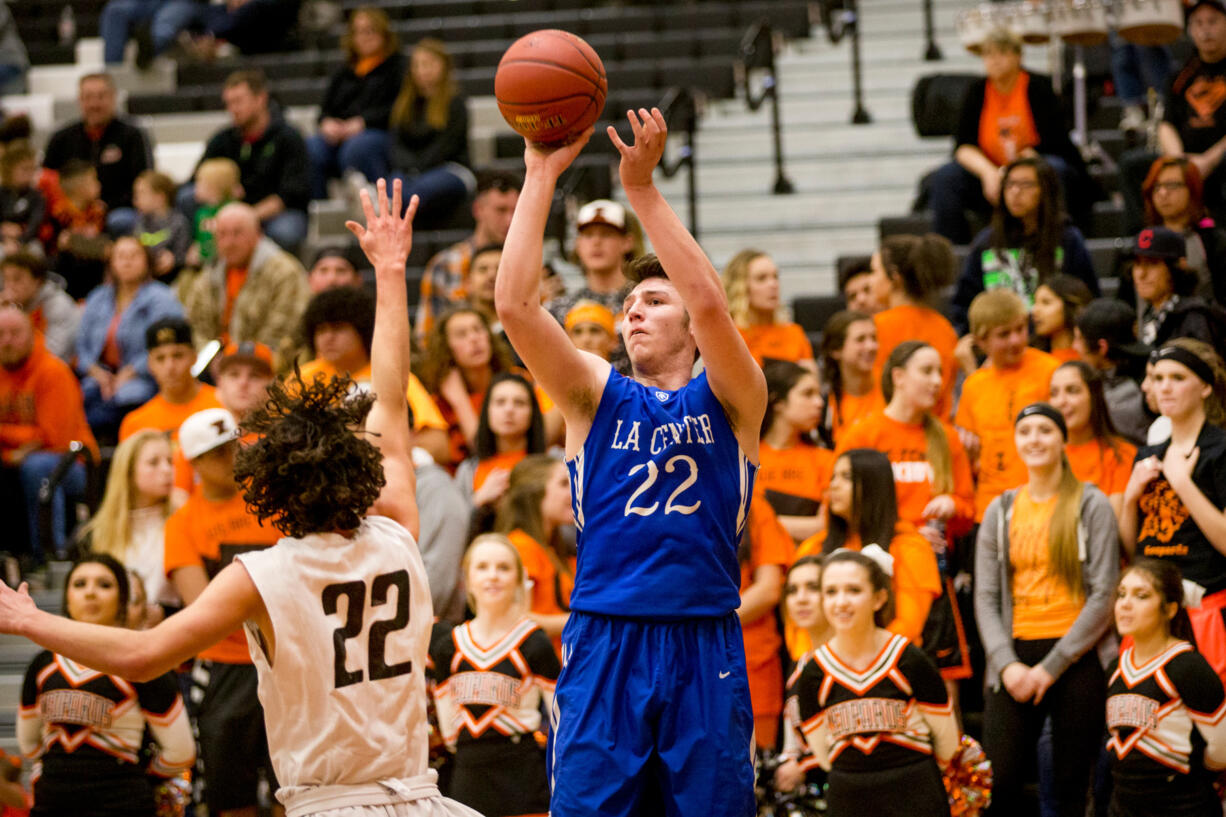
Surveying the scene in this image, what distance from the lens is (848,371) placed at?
7488mm

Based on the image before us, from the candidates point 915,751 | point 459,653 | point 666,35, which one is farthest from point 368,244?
point 666,35

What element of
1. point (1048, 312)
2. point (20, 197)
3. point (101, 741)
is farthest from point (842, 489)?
point (20, 197)

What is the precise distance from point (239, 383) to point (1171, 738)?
4.14 metres

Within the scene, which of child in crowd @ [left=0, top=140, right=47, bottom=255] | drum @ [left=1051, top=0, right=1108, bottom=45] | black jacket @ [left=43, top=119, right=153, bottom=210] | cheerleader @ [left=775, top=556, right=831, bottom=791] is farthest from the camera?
black jacket @ [left=43, top=119, right=153, bottom=210]

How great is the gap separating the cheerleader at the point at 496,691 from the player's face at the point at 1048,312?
9.95 feet

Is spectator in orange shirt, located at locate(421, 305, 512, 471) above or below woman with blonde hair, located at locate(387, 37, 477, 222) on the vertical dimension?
below

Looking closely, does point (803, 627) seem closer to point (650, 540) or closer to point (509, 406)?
point (509, 406)

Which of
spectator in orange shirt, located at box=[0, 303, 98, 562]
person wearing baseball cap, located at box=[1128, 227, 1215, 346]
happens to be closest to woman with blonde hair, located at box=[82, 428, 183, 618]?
spectator in orange shirt, located at box=[0, 303, 98, 562]

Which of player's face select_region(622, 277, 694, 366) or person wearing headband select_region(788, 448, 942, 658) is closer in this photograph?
player's face select_region(622, 277, 694, 366)

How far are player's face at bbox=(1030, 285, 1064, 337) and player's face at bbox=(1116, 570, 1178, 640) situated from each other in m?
2.04

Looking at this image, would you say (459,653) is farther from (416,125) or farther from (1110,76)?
(1110,76)

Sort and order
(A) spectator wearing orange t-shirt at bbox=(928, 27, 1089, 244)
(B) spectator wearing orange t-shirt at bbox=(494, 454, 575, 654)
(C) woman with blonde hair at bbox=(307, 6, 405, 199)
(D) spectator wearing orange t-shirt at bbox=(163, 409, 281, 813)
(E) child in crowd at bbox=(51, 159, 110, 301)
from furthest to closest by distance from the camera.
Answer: (C) woman with blonde hair at bbox=(307, 6, 405, 199) → (E) child in crowd at bbox=(51, 159, 110, 301) → (A) spectator wearing orange t-shirt at bbox=(928, 27, 1089, 244) → (B) spectator wearing orange t-shirt at bbox=(494, 454, 575, 654) → (D) spectator wearing orange t-shirt at bbox=(163, 409, 281, 813)

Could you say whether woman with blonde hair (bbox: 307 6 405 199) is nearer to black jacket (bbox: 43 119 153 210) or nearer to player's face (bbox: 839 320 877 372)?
black jacket (bbox: 43 119 153 210)

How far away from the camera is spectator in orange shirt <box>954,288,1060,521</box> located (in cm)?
689
